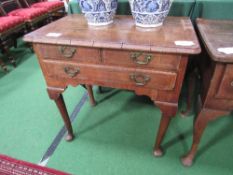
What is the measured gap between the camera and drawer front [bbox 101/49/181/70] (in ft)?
2.31

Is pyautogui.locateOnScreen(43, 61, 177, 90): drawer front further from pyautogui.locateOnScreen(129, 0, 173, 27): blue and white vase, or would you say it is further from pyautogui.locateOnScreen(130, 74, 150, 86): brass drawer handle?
pyautogui.locateOnScreen(129, 0, 173, 27): blue and white vase

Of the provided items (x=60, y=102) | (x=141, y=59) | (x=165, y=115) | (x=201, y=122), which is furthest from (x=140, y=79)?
(x=60, y=102)

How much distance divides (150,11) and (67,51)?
0.41 m

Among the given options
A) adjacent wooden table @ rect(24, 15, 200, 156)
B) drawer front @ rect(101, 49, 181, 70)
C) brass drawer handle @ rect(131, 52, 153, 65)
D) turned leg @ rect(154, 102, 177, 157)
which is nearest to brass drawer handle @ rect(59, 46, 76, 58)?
adjacent wooden table @ rect(24, 15, 200, 156)

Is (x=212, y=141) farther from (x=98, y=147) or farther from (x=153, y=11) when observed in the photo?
(x=153, y=11)

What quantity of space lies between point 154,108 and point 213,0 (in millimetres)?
848

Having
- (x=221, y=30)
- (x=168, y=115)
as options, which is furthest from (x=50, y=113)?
(x=221, y=30)

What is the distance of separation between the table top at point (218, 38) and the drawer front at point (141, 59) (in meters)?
0.13

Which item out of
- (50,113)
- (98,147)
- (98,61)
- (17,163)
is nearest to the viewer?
(98,61)

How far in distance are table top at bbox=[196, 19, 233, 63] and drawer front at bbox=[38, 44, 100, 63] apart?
0.45 meters

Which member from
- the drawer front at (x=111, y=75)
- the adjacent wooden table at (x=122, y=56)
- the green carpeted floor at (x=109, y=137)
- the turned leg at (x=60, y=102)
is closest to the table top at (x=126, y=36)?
the adjacent wooden table at (x=122, y=56)

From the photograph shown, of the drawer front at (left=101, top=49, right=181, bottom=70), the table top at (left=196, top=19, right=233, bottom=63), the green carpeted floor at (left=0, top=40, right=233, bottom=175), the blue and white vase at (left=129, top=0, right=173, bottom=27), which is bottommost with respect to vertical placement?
the green carpeted floor at (left=0, top=40, right=233, bottom=175)

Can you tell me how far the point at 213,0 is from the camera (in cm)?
109

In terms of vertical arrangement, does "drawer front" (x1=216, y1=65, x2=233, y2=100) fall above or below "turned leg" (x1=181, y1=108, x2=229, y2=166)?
above
